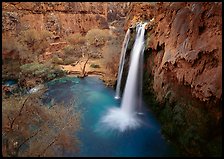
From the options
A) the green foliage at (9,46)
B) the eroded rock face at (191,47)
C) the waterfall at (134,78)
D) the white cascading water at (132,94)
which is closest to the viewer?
the eroded rock face at (191,47)

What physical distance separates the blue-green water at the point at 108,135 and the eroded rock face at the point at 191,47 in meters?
2.28

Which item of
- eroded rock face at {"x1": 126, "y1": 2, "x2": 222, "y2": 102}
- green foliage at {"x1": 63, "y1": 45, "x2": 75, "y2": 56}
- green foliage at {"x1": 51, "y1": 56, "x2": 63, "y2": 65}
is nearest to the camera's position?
eroded rock face at {"x1": 126, "y1": 2, "x2": 222, "y2": 102}

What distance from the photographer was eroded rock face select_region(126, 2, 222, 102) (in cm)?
938

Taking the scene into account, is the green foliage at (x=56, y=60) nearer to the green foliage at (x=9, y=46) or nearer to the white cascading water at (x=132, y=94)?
the green foliage at (x=9, y=46)

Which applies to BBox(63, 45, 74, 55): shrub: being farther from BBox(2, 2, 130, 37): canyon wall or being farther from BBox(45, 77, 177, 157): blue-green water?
BBox(45, 77, 177, 157): blue-green water

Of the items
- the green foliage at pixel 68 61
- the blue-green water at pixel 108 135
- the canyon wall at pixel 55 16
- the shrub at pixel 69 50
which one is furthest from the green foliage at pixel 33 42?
the blue-green water at pixel 108 135

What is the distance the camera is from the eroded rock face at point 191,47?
938cm

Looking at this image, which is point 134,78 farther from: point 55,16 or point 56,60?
point 55,16

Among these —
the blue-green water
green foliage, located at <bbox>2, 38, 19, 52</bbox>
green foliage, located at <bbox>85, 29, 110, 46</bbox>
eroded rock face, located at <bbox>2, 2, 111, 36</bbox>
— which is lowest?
the blue-green water

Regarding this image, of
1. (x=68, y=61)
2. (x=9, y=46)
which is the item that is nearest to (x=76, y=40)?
(x=68, y=61)

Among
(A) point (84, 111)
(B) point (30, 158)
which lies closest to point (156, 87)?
(A) point (84, 111)

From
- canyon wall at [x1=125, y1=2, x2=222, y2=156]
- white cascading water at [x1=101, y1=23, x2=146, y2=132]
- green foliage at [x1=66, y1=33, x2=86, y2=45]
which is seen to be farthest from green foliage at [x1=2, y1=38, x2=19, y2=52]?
green foliage at [x1=66, y1=33, x2=86, y2=45]

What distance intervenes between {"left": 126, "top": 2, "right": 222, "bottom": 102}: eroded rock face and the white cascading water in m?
1.55

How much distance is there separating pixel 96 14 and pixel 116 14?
240 inches
